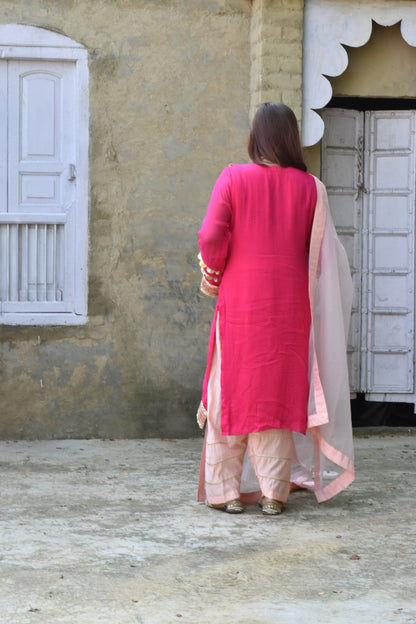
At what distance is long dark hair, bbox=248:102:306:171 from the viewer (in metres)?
4.96

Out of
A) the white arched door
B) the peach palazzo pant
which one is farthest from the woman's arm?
the white arched door

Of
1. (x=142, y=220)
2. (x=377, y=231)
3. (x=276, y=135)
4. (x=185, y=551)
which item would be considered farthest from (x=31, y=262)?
(x=185, y=551)

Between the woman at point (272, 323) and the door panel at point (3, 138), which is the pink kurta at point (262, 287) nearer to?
the woman at point (272, 323)

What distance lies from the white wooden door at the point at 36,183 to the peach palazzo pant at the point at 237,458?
98.3 inches

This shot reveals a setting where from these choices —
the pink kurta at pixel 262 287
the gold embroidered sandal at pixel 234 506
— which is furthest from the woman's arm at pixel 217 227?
the gold embroidered sandal at pixel 234 506

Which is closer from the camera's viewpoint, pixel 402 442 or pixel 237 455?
pixel 237 455

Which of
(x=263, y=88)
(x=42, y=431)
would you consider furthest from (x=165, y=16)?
(x=42, y=431)

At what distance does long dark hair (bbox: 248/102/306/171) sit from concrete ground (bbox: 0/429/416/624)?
168 centimetres

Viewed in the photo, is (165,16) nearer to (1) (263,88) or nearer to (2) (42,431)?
(1) (263,88)

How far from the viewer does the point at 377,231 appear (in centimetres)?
788

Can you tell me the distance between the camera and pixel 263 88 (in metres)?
7.13

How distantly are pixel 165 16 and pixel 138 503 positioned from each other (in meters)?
3.56

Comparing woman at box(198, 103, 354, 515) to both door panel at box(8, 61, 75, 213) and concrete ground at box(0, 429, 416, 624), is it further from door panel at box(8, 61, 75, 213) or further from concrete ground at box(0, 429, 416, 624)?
door panel at box(8, 61, 75, 213)

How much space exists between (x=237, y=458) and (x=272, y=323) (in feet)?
2.22
